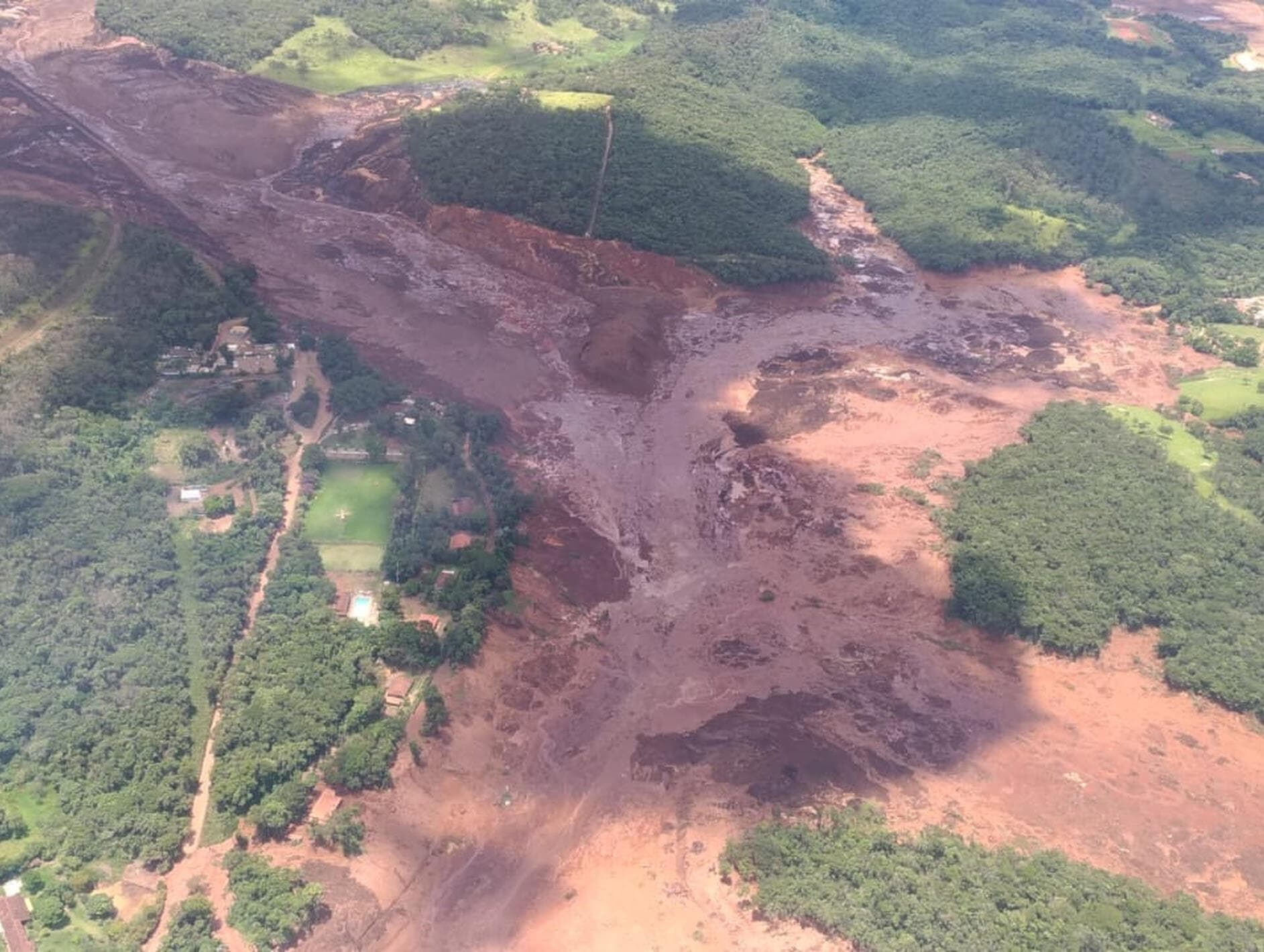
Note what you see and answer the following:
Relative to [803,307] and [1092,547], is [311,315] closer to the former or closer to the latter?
[803,307]

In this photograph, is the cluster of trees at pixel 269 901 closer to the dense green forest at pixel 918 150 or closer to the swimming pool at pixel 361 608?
the swimming pool at pixel 361 608

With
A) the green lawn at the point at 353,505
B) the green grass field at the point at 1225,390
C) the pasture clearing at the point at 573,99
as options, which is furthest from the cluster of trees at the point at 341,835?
the pasture clearing at the point at 573,99

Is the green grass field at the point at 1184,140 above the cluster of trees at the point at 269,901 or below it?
above

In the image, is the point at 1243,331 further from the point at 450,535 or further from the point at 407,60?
the point at 407,60

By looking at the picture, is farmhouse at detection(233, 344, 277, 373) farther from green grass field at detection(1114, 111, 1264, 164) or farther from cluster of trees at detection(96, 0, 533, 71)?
green grass field at detection(1114, 111, 1264, 164)

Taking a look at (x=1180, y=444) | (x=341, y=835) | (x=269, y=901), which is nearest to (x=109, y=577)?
(x=341, y=835)

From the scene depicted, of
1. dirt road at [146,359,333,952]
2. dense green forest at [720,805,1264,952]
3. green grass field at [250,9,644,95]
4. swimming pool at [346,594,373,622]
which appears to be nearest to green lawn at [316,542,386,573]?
swimming pool at [346,594,373,622]

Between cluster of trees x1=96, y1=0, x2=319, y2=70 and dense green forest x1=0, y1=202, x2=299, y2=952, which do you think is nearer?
dense green forest x1=0, y1=202, x2=299, y2=952
